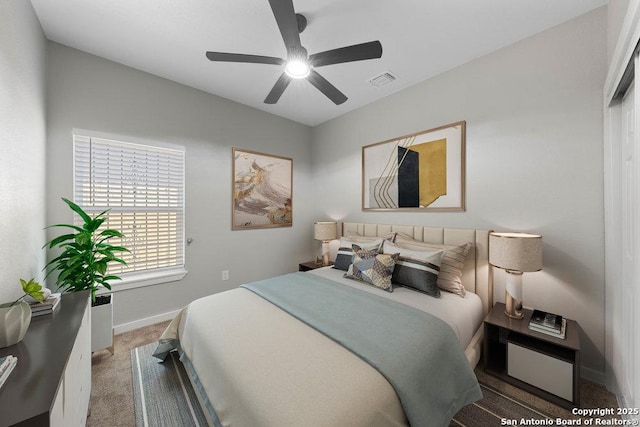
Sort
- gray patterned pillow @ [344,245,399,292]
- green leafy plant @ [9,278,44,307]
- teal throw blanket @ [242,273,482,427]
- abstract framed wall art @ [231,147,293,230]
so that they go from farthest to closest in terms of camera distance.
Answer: abstract framed wall art @ [231,147,293,230], gray patterned pillow @ [344,245,399,292], green leafy plant @ [9,278,44,307], teal throw blanket @ [242,273,482,427]

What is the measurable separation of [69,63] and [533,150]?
424cm

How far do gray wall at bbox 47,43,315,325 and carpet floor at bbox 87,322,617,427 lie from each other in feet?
2.76

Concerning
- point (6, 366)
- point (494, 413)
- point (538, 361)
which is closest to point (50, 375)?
point (6, 366)

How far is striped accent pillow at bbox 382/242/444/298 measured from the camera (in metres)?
2.08

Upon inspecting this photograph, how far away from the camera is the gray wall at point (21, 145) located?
4.49 ft

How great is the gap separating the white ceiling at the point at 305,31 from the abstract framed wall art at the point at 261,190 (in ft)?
3.79

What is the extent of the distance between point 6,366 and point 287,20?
1977mm

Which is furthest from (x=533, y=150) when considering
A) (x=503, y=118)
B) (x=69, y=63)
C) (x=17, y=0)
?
(x=69, y=63)

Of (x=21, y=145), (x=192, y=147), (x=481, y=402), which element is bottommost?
(x=481, y=402)

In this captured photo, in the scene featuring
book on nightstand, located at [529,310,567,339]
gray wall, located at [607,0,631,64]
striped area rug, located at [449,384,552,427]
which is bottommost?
striped area rug, located at [449,384,552,427]

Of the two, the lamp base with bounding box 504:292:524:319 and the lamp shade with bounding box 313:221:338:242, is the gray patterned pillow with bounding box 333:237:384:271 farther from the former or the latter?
the lamp base with bounding box 504:292:524:319

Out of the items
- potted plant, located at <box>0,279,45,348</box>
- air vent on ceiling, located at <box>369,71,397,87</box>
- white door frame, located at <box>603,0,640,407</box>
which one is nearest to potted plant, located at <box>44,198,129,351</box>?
potted plant, located at <box>0,279,45,348</box>

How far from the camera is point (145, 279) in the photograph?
8.73 feet

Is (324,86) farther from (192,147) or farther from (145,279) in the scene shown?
(145,279)
